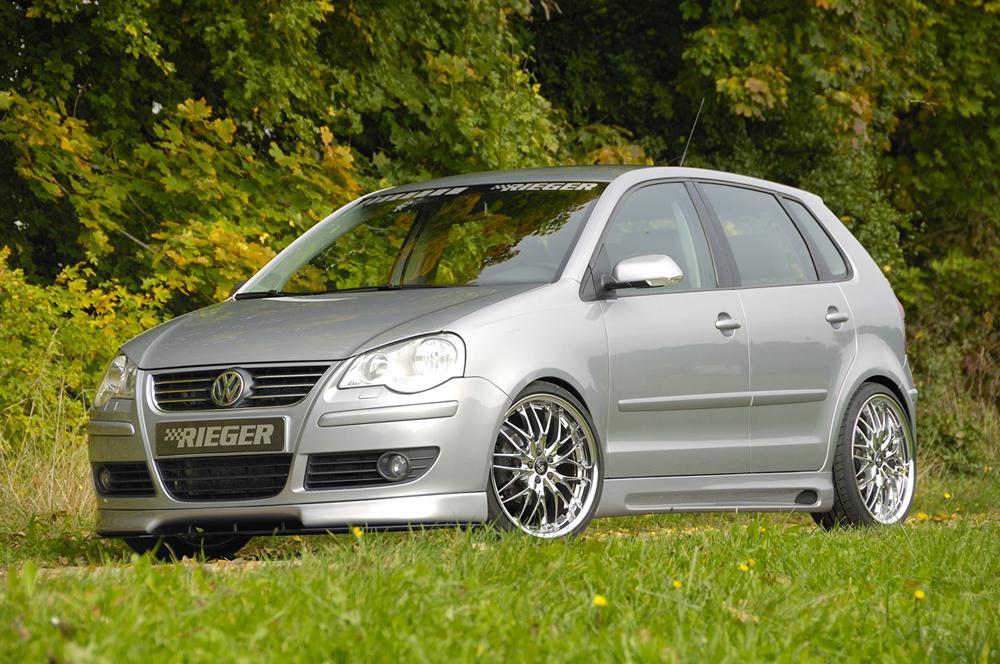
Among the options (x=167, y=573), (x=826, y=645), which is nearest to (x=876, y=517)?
(x=826, y=645)

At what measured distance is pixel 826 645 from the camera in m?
4.64

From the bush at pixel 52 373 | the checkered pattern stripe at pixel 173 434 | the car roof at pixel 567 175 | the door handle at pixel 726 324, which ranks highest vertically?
the car roof at pixel 567 175

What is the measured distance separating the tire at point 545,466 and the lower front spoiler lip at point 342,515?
0.15 meters

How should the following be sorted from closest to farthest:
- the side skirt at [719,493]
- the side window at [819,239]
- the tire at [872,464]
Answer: the side skirt at [719,493] < the tire at [872,464] < the side window at [819,239]

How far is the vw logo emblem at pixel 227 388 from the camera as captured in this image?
606 centimetres

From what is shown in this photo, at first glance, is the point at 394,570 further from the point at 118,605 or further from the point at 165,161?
the point at 165,161

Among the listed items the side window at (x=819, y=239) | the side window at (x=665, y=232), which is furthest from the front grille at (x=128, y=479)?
the side window at (x=819, y=239)

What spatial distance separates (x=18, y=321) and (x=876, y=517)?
5970 mm

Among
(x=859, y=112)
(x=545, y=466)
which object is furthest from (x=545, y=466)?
(x=859, y=112)

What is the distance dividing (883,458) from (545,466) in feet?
8.95

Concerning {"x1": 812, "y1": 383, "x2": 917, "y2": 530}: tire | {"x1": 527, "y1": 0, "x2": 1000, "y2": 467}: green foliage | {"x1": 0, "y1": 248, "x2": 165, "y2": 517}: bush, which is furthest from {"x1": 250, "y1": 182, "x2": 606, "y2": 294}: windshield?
{"x1": 527, "y1": 0, "x2": 1000, "y2": 467}: green foliage

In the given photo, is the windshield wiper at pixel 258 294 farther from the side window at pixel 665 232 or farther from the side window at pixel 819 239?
the side window at pixel 819 239

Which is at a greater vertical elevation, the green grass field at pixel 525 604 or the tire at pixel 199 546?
the green grass field at pixel 525 604

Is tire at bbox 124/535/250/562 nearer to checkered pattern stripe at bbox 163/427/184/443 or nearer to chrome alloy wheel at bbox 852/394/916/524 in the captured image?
checkered pattern stripe at bbox 163/427/184/443
